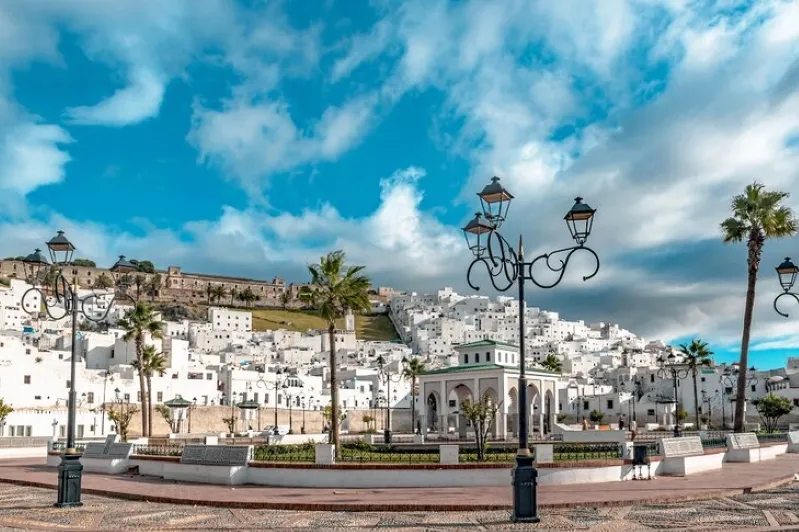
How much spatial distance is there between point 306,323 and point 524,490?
16609cm

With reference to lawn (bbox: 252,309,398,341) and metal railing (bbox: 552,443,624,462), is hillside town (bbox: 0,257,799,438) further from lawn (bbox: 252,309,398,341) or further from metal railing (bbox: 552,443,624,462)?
metal railing (bbox: 552,443,624,462)

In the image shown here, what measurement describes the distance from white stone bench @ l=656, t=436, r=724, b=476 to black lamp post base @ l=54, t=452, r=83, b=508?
1553 centimetres

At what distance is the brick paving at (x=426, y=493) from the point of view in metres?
16.2

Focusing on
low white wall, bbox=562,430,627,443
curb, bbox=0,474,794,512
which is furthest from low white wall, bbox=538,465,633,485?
low white wall, bbox=562,430,627,443

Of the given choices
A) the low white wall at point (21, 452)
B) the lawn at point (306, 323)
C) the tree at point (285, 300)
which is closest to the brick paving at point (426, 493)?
the low white wall at point (21, 452)

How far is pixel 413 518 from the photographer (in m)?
14.9

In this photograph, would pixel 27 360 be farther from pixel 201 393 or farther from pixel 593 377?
pixel 593 377

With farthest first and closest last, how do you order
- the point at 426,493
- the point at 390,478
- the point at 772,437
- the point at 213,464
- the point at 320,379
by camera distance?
the point at 320,379 < the point at 772,437 < the point at 213,464 < the point at 390,478 < the point at 426,493

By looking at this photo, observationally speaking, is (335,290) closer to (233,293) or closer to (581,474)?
(581,474)

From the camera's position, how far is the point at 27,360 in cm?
6712

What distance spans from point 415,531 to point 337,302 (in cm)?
2028

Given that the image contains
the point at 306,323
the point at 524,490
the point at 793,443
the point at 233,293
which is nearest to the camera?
the point at 524,490

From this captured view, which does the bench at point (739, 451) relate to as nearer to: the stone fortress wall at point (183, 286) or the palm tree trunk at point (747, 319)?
the palm tree trunk at point (747, 319)

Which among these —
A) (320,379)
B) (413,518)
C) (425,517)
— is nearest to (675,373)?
(425,517)
